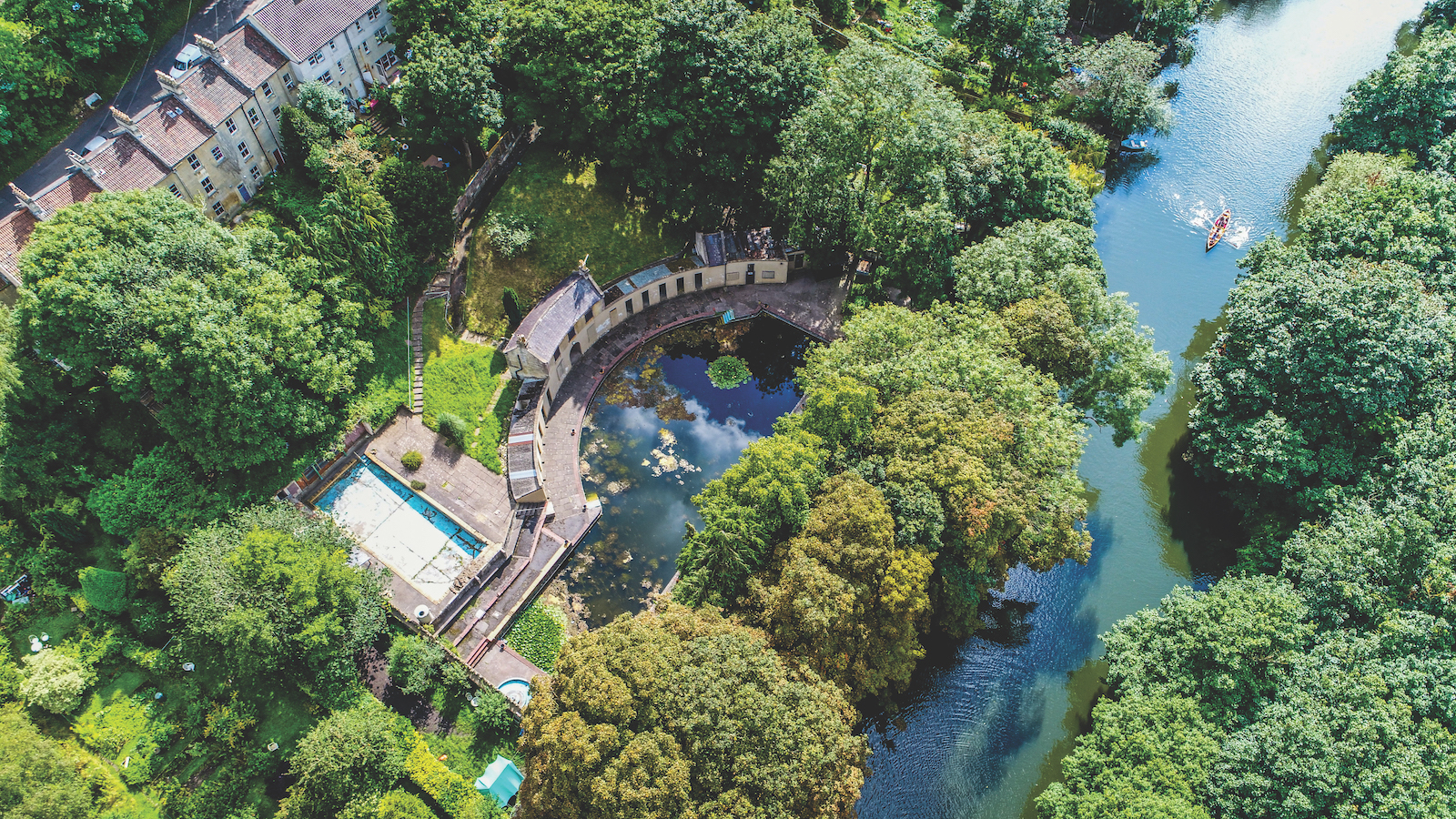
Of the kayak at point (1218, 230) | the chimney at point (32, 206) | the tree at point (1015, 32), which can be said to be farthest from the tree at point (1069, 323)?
the chimney at point (32, 206)

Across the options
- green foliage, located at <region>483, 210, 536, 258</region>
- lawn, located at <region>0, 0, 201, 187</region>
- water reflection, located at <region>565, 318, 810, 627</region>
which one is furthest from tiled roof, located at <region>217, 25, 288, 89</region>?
water reflection, located at <region>565, 318, 810, 627</region>

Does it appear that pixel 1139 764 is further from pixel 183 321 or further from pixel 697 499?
pixel 183 321

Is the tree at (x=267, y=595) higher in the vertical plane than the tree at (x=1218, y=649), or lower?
lower

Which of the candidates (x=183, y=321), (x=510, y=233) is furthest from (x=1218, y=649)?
(x=183, y=321)

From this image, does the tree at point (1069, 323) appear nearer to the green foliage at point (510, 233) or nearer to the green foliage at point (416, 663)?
the green foliage at point (510, 233)

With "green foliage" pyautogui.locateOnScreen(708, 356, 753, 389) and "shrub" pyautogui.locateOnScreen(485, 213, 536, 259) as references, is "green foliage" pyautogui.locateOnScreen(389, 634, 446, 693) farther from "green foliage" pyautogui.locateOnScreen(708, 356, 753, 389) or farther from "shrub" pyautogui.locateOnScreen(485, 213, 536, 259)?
"shrub" pyautogui.locateOnScreen(485, 213, 536, 259)

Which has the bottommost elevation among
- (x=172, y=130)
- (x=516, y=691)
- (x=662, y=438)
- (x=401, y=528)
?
(x=516, y=691)
